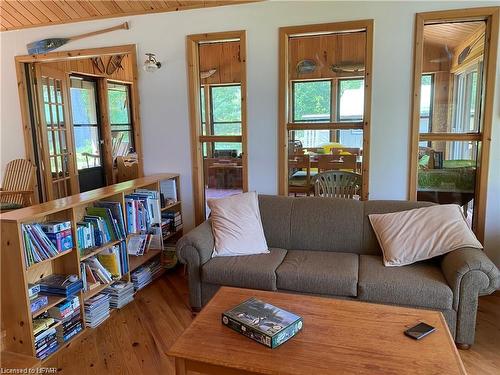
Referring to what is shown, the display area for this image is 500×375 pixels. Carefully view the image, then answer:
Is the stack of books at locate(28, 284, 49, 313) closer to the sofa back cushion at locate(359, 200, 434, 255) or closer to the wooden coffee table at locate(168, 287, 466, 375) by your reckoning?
the wooden coffee table at locate(168, 287, 466, 375)

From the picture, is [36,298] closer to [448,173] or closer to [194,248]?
[194,248]

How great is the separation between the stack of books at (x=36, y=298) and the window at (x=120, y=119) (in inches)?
162

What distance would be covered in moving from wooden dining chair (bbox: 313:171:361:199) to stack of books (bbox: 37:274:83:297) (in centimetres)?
212

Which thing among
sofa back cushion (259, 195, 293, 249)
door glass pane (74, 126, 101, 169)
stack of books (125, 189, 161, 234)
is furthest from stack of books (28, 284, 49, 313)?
door glass pane (74, 126, 101, 169)

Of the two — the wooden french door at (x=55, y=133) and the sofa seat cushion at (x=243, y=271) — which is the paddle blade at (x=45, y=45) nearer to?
the wooden french door at (x=55, y=133)

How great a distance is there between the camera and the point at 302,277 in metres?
2.48

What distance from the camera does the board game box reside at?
5.30 ft

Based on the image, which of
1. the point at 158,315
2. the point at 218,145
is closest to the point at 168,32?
the point at 218,145

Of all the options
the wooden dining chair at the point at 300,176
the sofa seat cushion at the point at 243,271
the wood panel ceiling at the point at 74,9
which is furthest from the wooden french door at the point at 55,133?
the wooden dining chair at the point at 300,176

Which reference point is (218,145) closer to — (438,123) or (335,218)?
(335,218)

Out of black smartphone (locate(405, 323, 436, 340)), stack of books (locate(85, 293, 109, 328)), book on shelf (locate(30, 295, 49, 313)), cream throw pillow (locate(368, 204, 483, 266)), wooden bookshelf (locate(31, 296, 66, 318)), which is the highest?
cream throw pillow (locate(368, 204, 483, 266))

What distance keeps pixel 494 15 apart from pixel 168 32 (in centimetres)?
268

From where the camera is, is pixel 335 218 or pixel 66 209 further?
pixel 335 218

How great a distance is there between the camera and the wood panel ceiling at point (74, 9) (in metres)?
3.45
